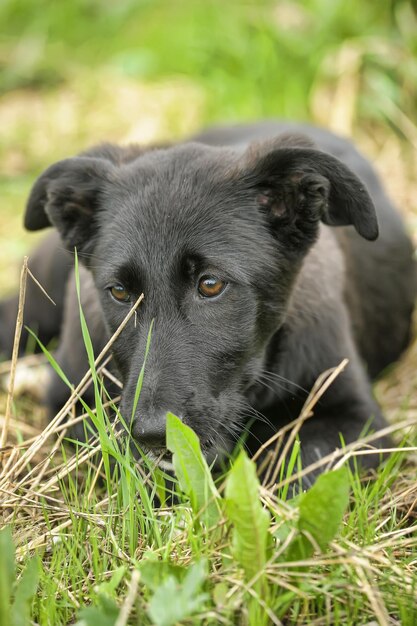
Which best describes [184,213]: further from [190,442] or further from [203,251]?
[190,442]

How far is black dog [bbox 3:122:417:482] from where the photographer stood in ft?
9.84

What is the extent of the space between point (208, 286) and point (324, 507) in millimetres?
1035

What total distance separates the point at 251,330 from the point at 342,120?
4.61m

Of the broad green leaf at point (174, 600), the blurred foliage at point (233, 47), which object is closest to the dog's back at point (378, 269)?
the blurred foliage at point (233, 47)

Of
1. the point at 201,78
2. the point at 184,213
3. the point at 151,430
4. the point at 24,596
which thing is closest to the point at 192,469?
the point at 151,430

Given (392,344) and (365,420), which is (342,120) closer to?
(392,344)

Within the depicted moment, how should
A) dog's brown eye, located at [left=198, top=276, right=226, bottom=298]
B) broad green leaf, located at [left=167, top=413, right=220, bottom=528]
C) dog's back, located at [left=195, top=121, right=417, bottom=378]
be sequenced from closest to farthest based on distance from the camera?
broad green leaf, located at [left=167, top=413, right=220, bottom=528] → dog's brown eye, located at [left=198, top=276, right=226, bottom=298] → dog's back, located at [left=195, top=121, right=417, bottom=378]

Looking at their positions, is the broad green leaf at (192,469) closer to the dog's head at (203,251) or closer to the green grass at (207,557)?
the green grass at (207,557)

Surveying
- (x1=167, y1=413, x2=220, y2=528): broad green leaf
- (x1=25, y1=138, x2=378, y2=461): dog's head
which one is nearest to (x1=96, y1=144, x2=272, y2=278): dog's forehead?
(x1=25, y1=138, x2=378, y2=461): dog's head

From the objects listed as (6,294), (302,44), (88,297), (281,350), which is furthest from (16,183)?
(281,350)

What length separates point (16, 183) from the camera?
755cm

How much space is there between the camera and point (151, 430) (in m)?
2.70

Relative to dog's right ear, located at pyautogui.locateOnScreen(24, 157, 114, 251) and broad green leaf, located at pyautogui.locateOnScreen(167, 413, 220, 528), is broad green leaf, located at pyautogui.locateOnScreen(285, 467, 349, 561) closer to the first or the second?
broad green leaf, located at pyautogui.locateOnScreen(167, 413, 220, 528)

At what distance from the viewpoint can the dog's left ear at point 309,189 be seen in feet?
10.5
